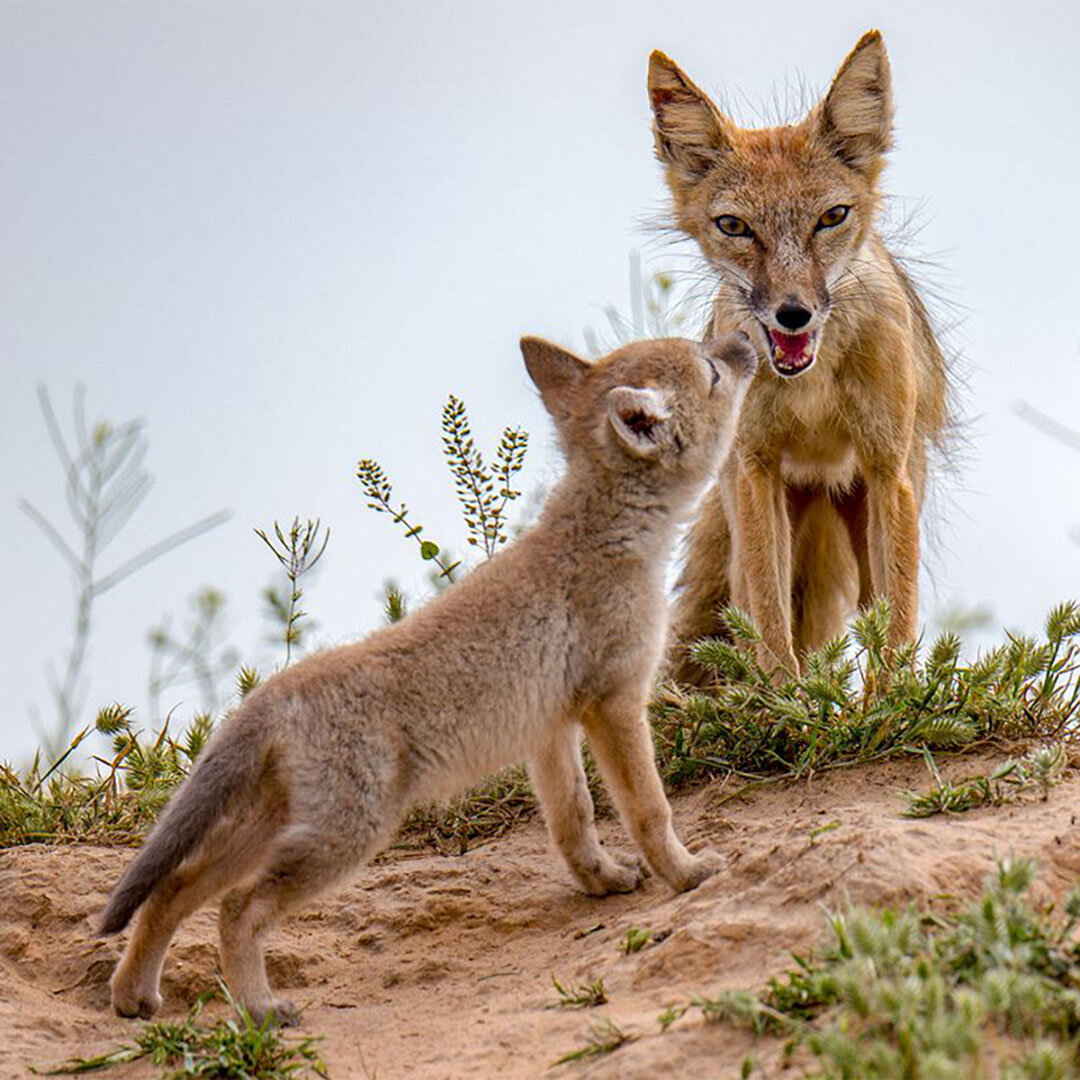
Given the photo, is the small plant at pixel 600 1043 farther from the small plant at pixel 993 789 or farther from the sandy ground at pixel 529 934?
the small plant at pixel 993 789

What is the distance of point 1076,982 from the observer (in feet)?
9.68

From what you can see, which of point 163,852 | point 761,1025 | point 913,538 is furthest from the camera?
point 913,538

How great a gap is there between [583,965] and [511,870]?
42.7 inches

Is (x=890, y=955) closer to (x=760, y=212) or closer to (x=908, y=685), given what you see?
(x=908, y=685)

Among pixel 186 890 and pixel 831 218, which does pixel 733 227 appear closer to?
pixel 831 218

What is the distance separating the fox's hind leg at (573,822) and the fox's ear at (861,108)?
3114 mm

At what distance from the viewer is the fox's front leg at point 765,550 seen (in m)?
6.72

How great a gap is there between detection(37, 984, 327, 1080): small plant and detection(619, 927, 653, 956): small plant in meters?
0.86

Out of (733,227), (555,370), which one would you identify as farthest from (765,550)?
(555,370)

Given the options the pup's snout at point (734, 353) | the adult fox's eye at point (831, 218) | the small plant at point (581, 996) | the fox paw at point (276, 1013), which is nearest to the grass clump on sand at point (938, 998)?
the small plant at point (581, 996)

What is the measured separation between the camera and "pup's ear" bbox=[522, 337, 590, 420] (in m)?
5.16

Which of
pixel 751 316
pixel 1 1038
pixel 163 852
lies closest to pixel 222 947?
pixel 163 852

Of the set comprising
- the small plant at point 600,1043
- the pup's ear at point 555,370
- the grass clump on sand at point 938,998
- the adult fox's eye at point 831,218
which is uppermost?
the adult fox's eye at point 831,218

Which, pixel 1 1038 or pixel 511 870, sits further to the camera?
pixel 511 870
